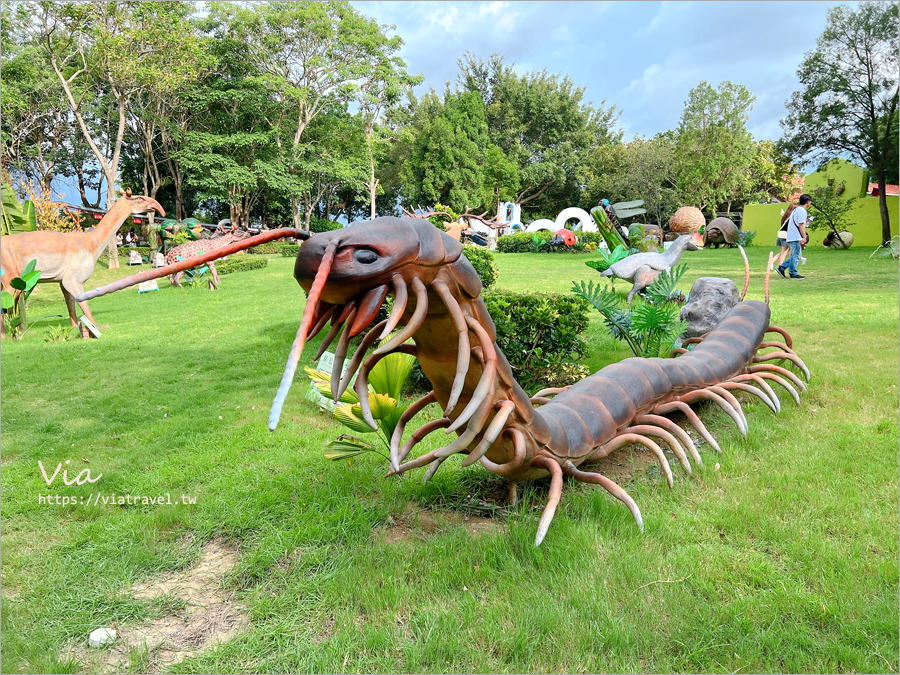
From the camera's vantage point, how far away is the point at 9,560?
248 centimetres

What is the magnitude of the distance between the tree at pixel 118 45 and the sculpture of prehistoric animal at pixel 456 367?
58.0ft

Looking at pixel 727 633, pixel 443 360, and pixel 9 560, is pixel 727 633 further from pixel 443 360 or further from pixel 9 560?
pixel 9 560

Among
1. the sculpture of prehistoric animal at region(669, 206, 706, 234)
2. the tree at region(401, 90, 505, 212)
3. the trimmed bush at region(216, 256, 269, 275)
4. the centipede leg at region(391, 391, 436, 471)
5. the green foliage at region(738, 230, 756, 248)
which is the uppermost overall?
the tree at region(401, 90, 505, 212)

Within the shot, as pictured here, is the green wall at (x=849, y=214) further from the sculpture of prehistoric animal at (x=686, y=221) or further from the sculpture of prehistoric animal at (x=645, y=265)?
the sculpture of prehistoric animal at (x=645, y=265)

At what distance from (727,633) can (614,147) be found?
38.0 m

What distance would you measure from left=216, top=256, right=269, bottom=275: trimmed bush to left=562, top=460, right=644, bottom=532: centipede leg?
17357 mm

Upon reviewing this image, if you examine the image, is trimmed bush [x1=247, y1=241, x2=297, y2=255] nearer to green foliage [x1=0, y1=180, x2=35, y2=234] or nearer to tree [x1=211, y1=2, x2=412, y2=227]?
tree [x1=211, y1=2, x2=412, y2=227]

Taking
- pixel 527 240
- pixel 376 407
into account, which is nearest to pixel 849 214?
pixel 527 240

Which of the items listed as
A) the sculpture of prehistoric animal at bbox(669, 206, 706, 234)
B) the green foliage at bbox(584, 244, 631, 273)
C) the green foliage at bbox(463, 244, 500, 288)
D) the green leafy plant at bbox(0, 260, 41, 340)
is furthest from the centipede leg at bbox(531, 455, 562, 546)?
the sculpture of prehistoric animal at bbox(669, 206, 706, 234)

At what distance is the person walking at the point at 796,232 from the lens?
1118 centimetres

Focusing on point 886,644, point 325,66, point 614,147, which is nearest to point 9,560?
point 886,644

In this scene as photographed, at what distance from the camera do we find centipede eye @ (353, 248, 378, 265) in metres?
1.52

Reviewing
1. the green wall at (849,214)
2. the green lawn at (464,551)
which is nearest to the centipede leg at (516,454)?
the green lawn at (464,551)

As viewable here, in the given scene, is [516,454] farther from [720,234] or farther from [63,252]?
[720,234]
